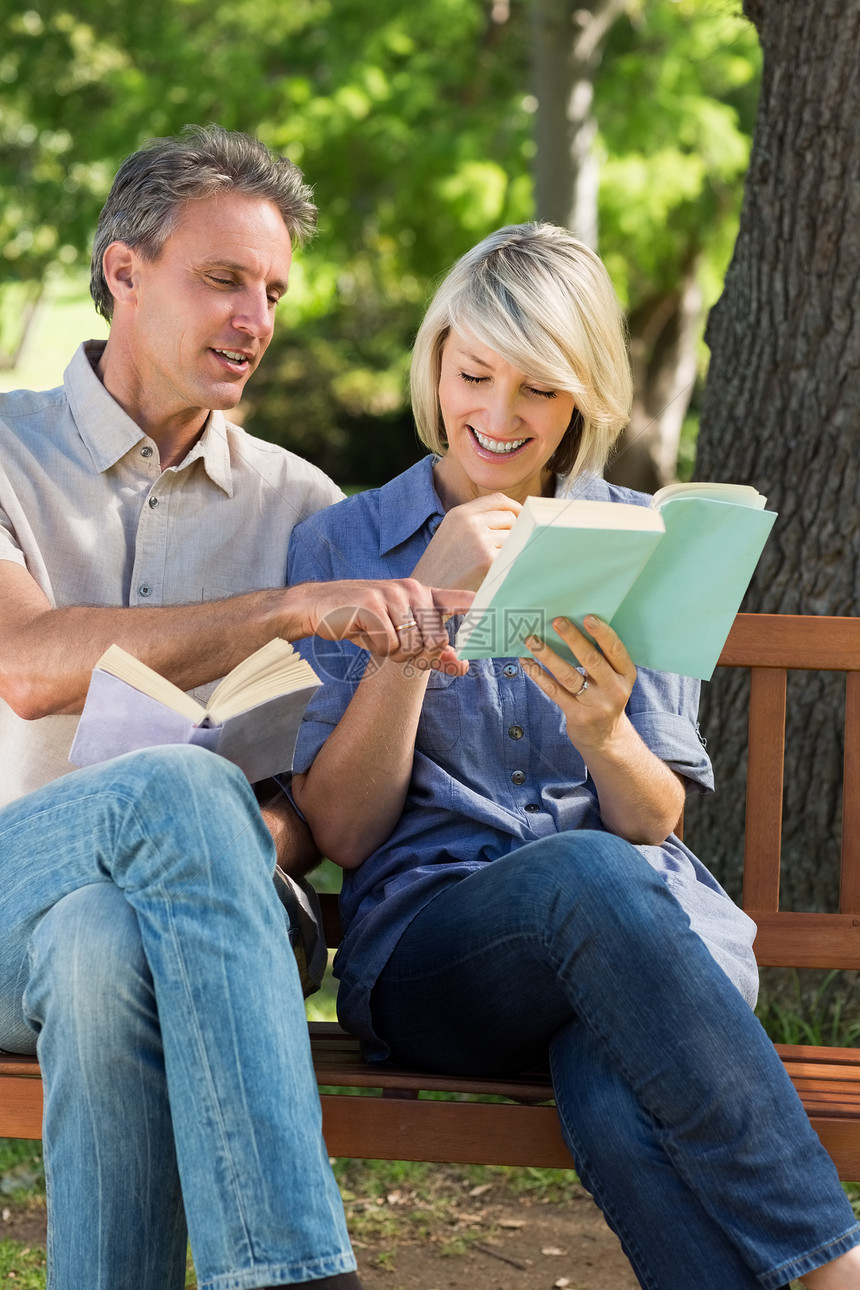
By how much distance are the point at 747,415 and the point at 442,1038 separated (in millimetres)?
1930

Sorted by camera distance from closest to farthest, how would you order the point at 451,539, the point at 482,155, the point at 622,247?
the point at 451,539, the point at 482,155, the point at 622,247

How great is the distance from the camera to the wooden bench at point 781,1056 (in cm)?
208

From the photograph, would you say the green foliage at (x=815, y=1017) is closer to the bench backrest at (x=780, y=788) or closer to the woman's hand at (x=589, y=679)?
the bench backrest at (x=780, y=788)

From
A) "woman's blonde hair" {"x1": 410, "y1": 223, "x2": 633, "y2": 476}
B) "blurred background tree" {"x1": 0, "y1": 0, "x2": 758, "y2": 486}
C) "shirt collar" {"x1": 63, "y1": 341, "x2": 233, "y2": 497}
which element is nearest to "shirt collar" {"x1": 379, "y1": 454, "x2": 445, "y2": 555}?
"woman's blonde hair" {"x1": 410, "y1": 223, "x2": 633, "y2": 476}

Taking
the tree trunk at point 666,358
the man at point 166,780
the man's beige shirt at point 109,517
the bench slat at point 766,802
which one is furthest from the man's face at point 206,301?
the tree trunk at point 666,358

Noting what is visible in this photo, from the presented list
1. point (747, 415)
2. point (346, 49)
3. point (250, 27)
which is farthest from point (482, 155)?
point (747, 415)

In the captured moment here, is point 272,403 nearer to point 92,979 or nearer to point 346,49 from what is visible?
point 346,49

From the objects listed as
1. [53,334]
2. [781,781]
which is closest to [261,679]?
[781,781]

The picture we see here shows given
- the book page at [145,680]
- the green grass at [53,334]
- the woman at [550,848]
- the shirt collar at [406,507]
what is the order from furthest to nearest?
the green grass at [53,334]
the shirt collar at [406,507]
the book page at [145,680]
the woman at [550,848]

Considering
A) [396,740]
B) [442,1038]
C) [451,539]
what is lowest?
[442,1038]

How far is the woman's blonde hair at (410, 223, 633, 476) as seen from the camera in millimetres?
2434

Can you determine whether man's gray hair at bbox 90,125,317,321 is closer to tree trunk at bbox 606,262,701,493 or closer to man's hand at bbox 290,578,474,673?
man's hand at bbox 290,578,474,673

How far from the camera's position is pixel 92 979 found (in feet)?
6.17

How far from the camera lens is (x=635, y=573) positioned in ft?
6.57
